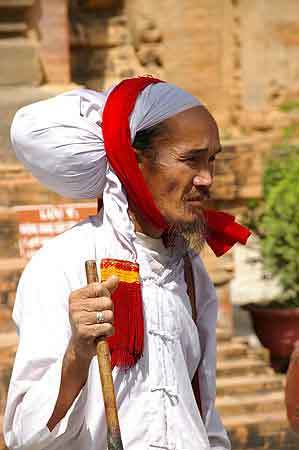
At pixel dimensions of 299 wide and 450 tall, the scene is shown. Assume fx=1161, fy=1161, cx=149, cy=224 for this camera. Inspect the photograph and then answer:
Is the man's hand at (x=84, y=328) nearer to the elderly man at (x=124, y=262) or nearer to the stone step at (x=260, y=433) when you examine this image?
the elderly man at (x=124, y=262)

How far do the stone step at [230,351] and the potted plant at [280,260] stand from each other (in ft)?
3.25

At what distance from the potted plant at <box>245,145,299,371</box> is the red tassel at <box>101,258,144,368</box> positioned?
15.2 ft

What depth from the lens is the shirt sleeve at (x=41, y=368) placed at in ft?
8.59

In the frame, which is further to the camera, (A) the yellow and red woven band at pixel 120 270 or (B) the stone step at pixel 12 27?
(B) the stone step at pixel 12 27

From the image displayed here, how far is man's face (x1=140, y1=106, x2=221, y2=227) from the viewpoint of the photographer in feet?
9.47

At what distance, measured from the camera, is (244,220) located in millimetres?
7781

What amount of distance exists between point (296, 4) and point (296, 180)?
4.10 metres

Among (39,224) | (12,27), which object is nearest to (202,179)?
(39,224)

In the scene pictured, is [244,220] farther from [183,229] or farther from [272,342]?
[183,229]

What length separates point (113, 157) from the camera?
2832 mm

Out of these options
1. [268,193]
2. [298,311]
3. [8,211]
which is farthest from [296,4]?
[8,211]

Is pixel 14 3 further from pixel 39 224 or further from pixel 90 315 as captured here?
pixel 90 315

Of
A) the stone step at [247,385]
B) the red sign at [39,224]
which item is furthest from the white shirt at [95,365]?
the stone step at [247,385]

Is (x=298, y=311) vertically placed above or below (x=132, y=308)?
below
